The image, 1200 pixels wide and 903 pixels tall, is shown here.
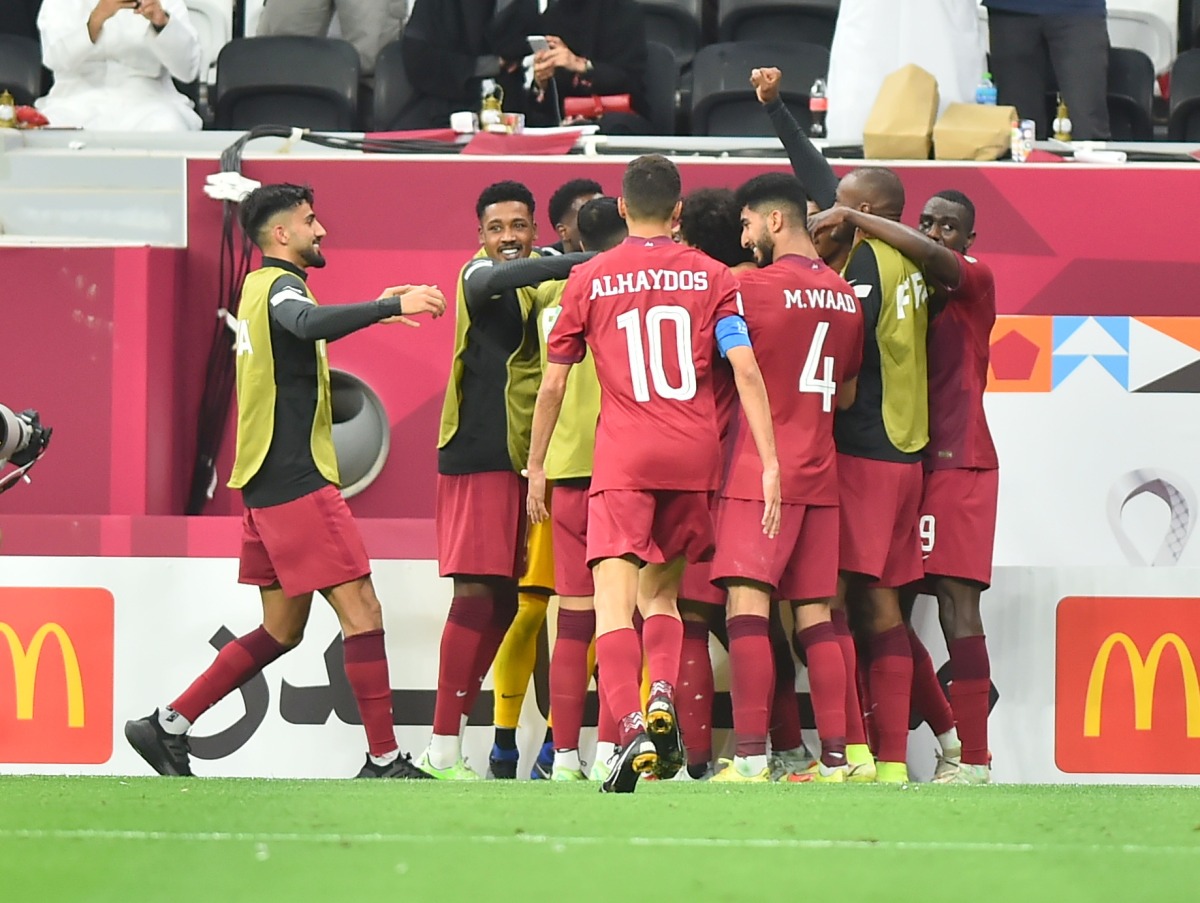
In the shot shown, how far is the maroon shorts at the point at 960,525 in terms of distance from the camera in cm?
655

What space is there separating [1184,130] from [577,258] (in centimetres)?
468

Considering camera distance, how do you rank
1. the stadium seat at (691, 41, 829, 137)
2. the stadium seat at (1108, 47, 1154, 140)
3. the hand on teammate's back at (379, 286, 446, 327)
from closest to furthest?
the hand on teammate's back at (379, 286, 446, 327)
the stadium seat at (691, 41, 829, 137)
the stadium seat at (1108, 47, 1154, 140)

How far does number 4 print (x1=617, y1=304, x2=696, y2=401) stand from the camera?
5406 mm

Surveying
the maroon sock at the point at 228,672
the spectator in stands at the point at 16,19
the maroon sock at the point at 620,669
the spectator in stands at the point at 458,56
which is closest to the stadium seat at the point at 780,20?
the spectator in stands at the point at 458,56

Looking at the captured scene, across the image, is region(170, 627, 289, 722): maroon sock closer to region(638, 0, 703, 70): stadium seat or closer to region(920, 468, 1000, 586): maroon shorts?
region(920, 468, 1000, 586): maroon shorts

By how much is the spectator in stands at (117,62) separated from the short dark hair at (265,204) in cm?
243

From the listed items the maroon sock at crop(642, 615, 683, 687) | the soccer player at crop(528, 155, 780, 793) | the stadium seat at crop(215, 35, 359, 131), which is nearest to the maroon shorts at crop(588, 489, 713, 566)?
the soccer player at crop(528, 155, 780, 793)

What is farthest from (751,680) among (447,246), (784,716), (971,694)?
(447,246)

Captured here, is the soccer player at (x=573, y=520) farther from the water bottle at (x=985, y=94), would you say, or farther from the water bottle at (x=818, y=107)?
the water bottle at (x=985, y=94)

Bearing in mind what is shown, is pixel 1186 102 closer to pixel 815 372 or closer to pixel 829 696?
pixel 815 372

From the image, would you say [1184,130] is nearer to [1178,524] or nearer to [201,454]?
[1178,524]

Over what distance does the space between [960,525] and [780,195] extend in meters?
1.31

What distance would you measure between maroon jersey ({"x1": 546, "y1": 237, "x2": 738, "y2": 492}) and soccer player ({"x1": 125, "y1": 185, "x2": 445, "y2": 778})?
107 centimetres

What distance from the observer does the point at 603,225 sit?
6359 mm
